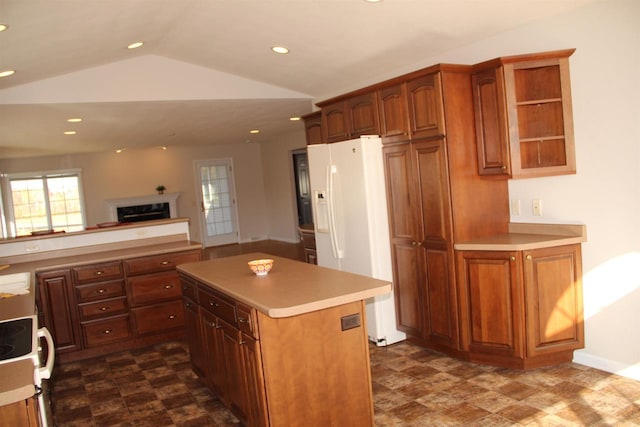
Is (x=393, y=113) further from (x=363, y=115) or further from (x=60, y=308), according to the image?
(x=60, y=308)

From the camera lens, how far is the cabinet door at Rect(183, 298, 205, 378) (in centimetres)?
365

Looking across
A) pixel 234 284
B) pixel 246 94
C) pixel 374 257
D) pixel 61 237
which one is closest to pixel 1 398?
pixel 234 284

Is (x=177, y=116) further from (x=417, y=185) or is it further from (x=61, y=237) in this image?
(x=417, y=185)

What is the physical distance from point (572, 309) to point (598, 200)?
79cm

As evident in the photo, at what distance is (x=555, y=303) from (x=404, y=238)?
1287mm

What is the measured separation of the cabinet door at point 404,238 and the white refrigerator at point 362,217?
6 centimetres

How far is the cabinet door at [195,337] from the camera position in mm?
3653

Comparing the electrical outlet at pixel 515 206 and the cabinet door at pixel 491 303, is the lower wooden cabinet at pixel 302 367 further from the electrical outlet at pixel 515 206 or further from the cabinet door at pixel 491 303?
the electrical outlet at pixel 515 206

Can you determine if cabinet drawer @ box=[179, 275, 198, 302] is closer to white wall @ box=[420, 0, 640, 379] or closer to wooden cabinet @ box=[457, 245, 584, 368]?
wooden cabinet @ box=[457, 245, 584, 368]

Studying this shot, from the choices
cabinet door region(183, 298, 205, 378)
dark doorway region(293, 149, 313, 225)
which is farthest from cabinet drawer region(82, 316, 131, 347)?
dark doorway region(293, 149, 313, 225)

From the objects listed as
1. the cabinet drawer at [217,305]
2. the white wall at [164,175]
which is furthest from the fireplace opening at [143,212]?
the cabinet drawer at [217,305]

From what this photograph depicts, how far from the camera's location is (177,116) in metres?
6.82

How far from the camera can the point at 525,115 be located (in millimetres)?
3871

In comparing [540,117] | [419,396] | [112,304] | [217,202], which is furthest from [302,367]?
[217,202]
